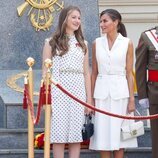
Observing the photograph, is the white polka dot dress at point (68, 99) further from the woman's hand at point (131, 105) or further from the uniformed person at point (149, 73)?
the uniformed person at point (149, 73)

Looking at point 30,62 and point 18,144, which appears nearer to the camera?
point 30,62

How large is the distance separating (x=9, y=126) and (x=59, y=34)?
4.15ft

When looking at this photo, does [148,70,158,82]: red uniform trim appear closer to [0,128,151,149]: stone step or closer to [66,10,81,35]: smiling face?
[66,10,81,35]: smiling face

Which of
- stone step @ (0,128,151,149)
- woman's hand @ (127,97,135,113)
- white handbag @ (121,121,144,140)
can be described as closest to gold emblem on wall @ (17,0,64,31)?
stone step @ (0,128,151,149)

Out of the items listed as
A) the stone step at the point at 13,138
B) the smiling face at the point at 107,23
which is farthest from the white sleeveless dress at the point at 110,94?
the stone step at the point at 13,138

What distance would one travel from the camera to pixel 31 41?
10172 mm

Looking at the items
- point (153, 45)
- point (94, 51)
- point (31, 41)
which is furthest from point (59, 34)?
point (31, 41)

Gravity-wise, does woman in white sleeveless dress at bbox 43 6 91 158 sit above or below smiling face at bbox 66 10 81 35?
below

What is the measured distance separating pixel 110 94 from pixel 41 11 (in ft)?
8.63

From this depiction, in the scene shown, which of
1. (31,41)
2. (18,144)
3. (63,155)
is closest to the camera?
(63,155)

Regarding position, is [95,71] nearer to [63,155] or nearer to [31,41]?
[63,155]

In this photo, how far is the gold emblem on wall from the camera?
1012 centimetres

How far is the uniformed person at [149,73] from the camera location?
7.55 m

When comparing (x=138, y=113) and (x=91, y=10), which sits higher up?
(x=91, y=10)
